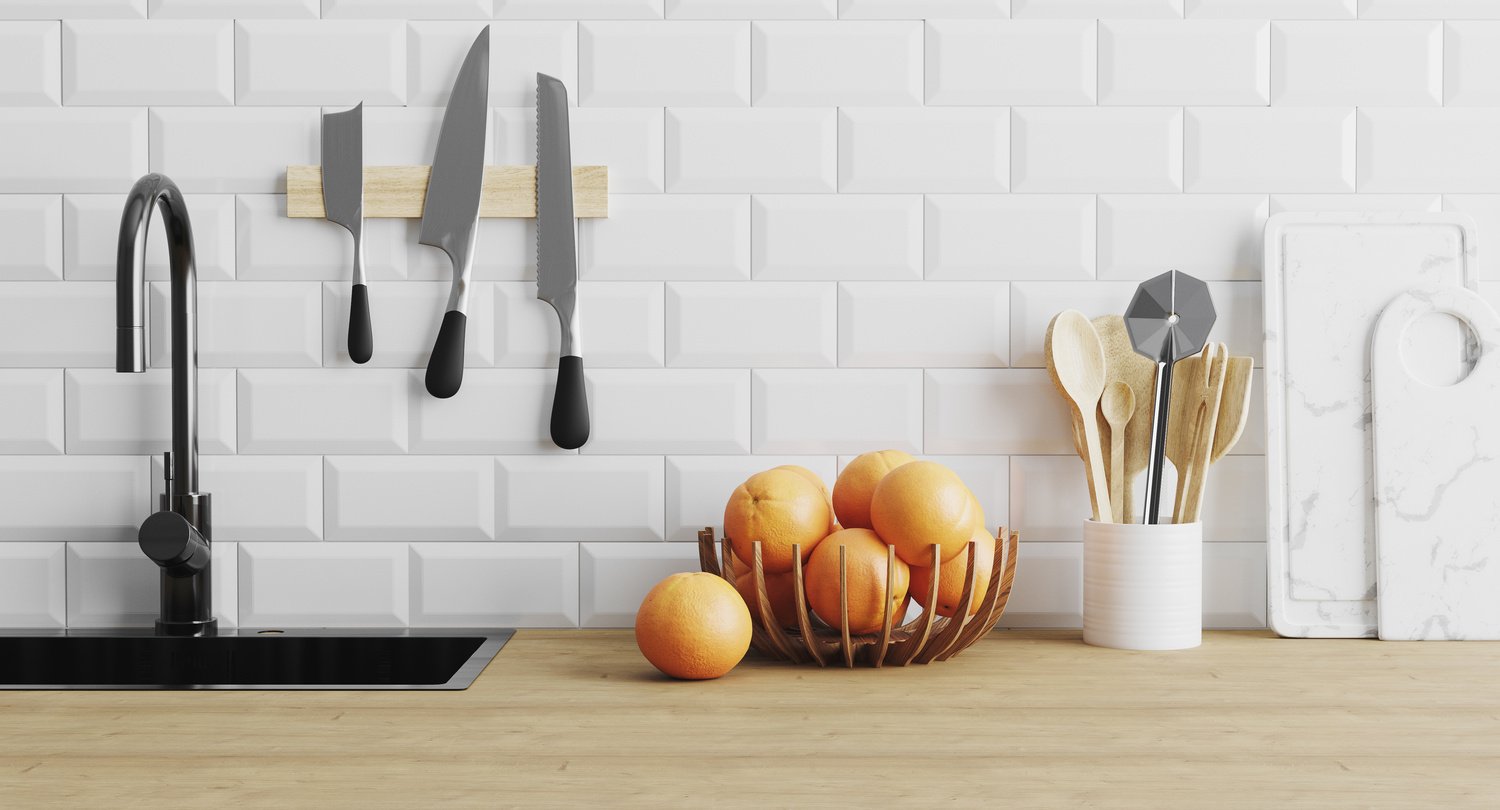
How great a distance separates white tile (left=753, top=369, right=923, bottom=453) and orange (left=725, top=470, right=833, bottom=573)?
6.9 inches

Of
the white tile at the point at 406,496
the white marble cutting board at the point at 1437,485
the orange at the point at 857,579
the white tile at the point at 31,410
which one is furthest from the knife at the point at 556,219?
the white marble cutting board at the point at 1437,485

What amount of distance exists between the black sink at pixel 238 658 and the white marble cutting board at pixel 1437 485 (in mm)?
906

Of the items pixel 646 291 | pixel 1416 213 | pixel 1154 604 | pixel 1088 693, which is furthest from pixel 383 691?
pixel 1416 213

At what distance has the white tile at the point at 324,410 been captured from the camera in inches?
43.5

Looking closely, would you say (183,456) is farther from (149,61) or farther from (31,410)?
(149,61)

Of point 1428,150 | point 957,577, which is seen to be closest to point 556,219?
point 957,577

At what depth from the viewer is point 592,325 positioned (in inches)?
43.7

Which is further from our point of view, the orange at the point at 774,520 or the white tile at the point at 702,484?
the white tile at the point at 702,484

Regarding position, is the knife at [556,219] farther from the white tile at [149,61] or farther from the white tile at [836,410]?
the white tile at [149,61]

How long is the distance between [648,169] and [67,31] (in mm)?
631

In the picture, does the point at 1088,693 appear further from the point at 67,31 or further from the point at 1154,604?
the point at 67,31

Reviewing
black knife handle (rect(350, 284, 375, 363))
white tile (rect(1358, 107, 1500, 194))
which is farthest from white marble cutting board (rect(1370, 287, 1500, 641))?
black knife handle (rect(350, 284, 375, 363))

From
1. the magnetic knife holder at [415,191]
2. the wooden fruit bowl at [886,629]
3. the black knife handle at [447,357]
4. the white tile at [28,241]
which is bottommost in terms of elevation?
the wooden fruit bowl at [886,629]

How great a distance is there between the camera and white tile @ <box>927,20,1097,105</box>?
1.11 m
